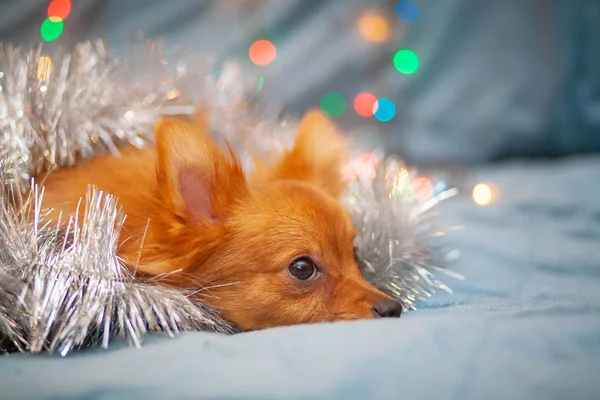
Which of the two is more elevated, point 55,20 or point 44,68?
point 55,20

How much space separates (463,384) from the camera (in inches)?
29.6

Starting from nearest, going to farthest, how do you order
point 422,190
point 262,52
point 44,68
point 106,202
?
1. point 106,202
2. point 44,68
3. point 422,190
4. point 262,52

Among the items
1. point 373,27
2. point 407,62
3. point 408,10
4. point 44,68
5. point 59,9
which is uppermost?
point 408,10

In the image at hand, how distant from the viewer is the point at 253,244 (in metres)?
1.19

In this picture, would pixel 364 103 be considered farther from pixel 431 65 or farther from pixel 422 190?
pixel 422 190

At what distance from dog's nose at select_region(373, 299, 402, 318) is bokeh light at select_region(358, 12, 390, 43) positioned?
2.24 m

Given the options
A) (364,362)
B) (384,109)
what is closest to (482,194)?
(384,109)

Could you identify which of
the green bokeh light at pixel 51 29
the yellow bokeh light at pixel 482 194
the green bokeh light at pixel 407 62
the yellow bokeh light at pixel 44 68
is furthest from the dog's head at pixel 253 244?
the green bokeh light at pixel 407 62

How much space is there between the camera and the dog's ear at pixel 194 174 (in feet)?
3.61

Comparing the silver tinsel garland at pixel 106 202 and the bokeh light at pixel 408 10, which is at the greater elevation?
the bokeh light at pixel 408 10

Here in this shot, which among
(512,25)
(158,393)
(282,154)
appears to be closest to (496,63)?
(512,25)

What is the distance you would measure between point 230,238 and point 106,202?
29cm

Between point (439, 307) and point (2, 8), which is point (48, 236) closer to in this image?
point (439, 307)

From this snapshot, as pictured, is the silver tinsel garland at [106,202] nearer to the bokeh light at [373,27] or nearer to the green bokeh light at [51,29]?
the green bokeh light at [51,29]
